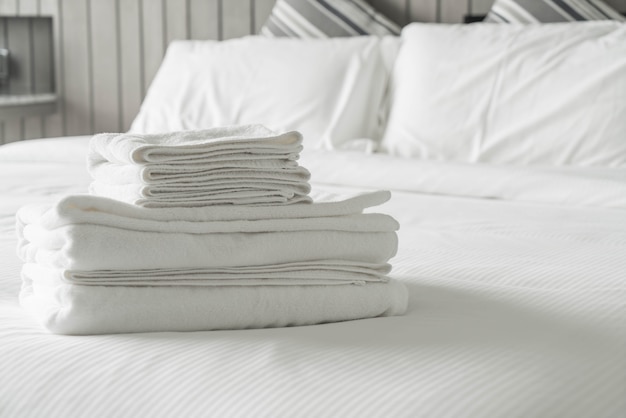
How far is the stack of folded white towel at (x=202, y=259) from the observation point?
0.83 meters

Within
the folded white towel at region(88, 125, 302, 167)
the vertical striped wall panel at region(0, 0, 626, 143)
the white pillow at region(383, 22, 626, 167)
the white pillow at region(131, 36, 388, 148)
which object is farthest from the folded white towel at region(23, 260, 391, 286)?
the vertical striped wall panel at region(0, 0, 626, 143)

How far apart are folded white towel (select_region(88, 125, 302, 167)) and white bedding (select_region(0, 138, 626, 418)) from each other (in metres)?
0.17

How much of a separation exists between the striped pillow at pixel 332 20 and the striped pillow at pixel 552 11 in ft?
1.24

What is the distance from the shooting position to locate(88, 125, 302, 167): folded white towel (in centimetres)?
87

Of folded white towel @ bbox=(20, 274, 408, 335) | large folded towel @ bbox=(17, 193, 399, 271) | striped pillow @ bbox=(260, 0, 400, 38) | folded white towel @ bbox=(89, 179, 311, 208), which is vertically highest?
striped pillow @ bbox=(260, 0, 400, 38)

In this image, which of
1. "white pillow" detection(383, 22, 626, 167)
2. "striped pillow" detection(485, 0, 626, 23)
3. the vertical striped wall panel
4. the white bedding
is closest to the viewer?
the white bedding

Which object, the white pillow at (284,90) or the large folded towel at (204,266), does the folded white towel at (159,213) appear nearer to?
the large folded towel at (204,266)

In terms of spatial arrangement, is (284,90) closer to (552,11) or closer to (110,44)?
(552,11)

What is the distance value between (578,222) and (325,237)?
2.26ft

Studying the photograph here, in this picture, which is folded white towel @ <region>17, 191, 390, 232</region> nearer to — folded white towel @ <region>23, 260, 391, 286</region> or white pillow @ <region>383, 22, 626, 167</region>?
folded white towel @ <region>23, 260, 391, 286</region>

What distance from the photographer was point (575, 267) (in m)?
1.11

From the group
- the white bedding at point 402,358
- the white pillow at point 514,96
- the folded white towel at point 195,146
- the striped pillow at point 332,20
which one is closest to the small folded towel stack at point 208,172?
the folded white towel at point 195,146

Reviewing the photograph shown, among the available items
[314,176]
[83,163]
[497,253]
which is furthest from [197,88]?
[497,253]

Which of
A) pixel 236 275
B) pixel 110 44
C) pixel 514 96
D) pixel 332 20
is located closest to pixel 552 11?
pixel 514 96
